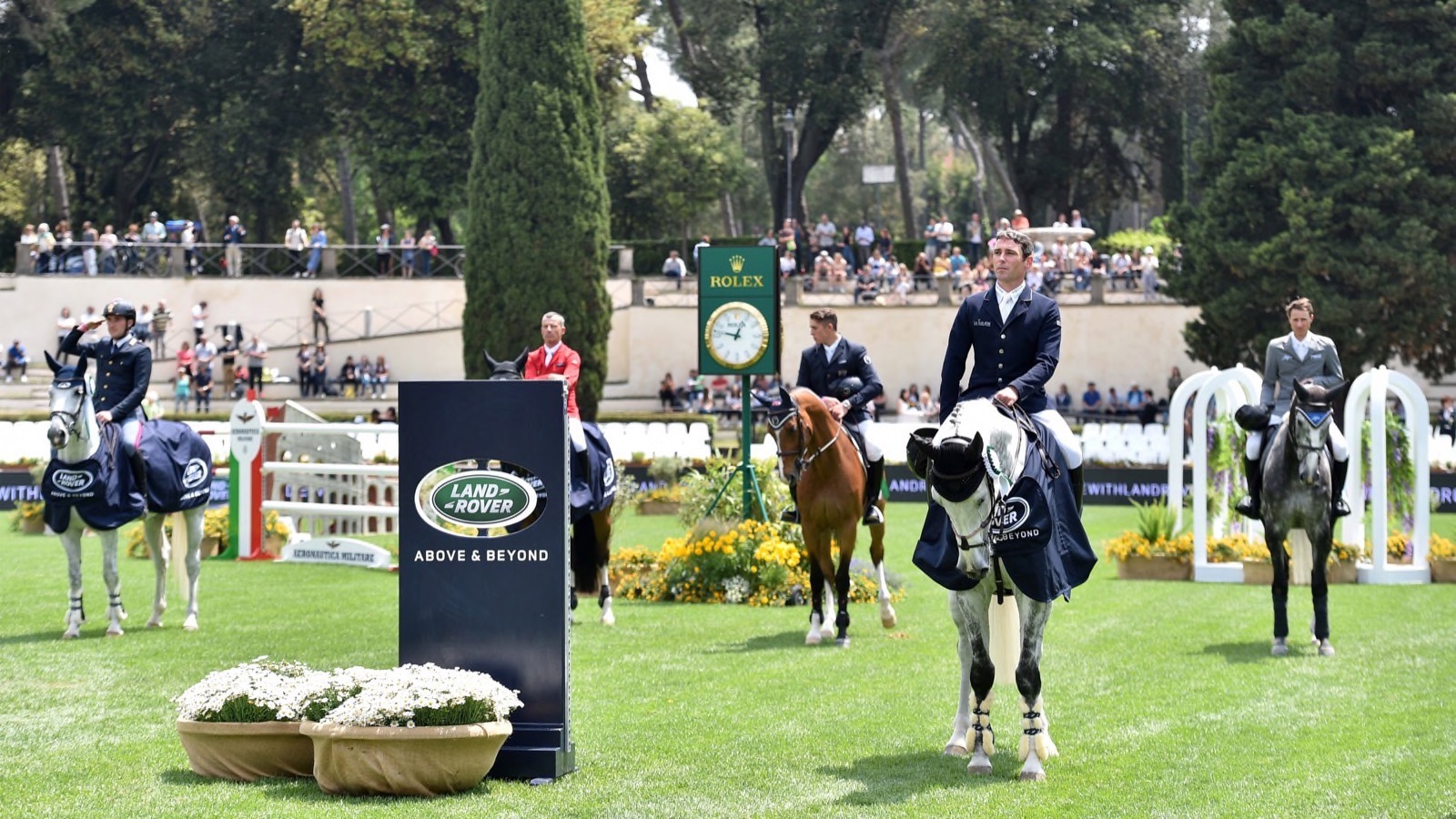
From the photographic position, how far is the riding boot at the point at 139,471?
46.4 ft

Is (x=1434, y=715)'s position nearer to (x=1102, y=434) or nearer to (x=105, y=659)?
(x=105, y=659)

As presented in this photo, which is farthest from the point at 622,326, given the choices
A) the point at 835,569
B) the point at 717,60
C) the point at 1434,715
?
the point at 1434,715

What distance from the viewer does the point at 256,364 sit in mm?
43844

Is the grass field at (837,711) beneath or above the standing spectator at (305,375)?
beneath

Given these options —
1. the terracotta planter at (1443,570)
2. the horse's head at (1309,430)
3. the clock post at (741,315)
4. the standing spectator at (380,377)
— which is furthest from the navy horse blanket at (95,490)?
the standing spectator at (380,377)

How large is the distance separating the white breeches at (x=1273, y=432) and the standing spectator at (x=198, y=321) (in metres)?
34.7

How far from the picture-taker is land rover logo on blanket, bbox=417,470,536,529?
8.67 metres

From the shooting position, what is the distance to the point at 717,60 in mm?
59875

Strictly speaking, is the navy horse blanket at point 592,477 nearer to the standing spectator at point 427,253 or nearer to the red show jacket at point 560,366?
the red show jacket at point 560,366

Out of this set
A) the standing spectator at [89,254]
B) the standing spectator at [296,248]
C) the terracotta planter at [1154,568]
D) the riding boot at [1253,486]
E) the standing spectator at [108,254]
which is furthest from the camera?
→ the standing spectator at [296,248]

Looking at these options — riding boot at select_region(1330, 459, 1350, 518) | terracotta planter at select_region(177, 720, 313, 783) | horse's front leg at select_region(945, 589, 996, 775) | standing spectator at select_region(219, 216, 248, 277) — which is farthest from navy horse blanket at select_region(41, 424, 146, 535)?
standing spectator at select_region(219, 216, 248, 277)

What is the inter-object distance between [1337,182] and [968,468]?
109ft

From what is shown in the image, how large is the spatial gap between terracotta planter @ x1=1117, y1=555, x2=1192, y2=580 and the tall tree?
67.1 ft

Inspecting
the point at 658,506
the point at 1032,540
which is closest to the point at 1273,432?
the point at 1032,540
